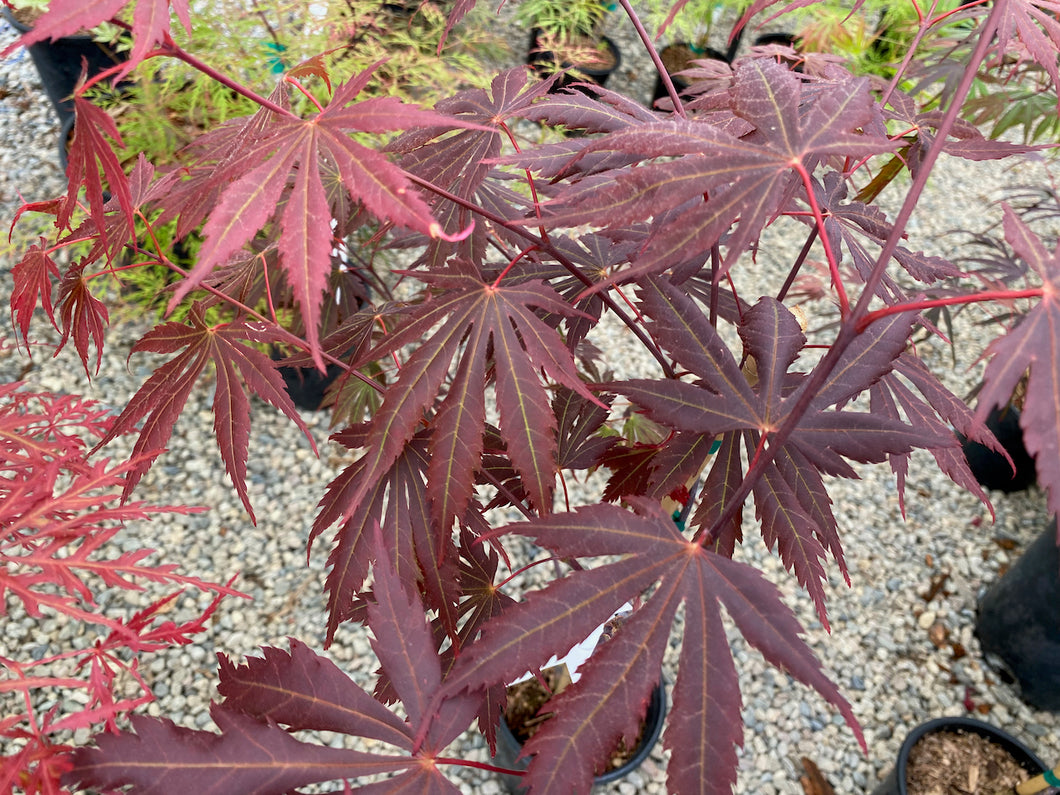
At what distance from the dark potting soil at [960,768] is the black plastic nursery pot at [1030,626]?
0.29 m

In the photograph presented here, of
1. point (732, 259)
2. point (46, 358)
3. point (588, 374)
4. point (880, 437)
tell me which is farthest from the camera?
point (46, 358)

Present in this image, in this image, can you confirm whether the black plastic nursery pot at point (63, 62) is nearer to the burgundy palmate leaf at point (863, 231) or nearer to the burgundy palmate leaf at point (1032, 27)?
the burgundy palmate leaf at point (863, 231)

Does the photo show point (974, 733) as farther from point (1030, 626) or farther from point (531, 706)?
point (531, 706)

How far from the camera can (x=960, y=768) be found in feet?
4.27

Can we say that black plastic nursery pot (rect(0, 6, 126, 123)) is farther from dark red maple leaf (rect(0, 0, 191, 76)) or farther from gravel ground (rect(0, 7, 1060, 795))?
dark red maple leaf (rect(0, 0, 191, 76))

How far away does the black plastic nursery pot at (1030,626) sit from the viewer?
4.83 feet

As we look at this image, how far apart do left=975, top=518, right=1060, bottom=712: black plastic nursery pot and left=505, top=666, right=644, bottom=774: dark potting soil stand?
898 mm

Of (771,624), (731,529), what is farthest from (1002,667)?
(771,624)

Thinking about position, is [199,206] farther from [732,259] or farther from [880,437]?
[880,437]

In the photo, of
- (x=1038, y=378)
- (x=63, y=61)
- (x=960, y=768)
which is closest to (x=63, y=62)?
(x=63, y=61)

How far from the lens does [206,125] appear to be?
197 centimetres

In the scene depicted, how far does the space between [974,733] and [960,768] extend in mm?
81

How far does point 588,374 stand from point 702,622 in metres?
0.77

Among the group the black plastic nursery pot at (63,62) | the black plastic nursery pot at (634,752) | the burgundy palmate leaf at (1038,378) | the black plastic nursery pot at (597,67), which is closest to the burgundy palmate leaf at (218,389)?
the burgundy palmate leaf at (1038,378)
